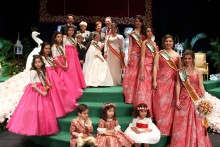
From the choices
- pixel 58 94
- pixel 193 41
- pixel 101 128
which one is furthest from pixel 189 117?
pixel 193 41

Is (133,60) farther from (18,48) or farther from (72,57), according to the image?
(18,48)

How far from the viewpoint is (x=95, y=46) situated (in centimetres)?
664

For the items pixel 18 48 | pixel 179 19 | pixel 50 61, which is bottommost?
pixel 50 61

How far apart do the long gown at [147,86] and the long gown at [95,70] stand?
1277mm

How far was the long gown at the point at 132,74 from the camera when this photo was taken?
18.2 ft

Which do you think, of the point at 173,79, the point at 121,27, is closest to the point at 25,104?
the point at 173,79

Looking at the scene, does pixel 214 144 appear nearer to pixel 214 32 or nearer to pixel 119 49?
pixel 119 49

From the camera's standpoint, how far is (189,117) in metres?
4.98

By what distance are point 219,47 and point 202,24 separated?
108 cm

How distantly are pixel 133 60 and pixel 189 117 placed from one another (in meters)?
1.20

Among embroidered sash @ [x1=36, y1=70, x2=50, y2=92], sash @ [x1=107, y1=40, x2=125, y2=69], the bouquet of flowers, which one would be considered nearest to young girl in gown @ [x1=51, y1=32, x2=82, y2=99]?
embroidered sash @ [x1=36, y1=70, x2=50, y2=92]

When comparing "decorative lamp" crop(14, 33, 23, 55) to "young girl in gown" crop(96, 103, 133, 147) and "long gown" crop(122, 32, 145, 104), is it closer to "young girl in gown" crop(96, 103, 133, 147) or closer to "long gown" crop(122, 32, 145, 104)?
"long gown" crop(122, 32, 145, 104)

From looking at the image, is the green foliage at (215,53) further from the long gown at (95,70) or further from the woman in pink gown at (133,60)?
the woman in pink gown at (133,60)

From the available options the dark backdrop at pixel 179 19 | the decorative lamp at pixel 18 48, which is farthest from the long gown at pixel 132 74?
the decorative lamp at pixel 18 48
